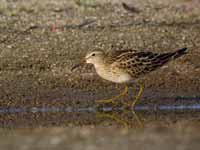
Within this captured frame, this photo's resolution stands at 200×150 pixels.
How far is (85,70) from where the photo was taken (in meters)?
17.6

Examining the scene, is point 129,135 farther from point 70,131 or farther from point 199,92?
point 199,92

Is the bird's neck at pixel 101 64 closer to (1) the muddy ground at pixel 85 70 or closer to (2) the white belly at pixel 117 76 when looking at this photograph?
(2) the white belly at pixel 117 76

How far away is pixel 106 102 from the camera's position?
51.0 feet

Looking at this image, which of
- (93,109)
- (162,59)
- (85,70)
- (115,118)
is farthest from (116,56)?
(85,70)

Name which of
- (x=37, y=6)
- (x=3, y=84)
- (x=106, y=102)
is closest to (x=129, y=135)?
(x=106, y=102)

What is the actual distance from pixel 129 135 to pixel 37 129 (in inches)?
53.7

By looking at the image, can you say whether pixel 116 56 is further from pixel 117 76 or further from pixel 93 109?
pixel 93 109

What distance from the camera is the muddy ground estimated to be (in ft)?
43.0

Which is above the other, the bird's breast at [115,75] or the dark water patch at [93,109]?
the bird's breast at [115,75]

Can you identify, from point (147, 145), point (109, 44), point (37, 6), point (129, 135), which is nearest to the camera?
point (147, 145)

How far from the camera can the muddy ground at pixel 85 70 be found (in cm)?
1312

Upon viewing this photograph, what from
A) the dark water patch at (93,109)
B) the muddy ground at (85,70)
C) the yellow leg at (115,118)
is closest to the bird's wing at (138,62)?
the muddy ground at (85,70)

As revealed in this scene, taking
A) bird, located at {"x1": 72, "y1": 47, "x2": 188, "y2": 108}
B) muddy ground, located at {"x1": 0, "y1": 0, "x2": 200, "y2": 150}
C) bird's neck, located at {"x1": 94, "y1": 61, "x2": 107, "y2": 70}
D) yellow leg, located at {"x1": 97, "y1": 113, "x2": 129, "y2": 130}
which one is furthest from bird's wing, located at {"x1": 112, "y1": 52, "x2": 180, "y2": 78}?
yellow leg, located at {"x1": 97, "y1": 113, "x2": 129, "y2": 130}

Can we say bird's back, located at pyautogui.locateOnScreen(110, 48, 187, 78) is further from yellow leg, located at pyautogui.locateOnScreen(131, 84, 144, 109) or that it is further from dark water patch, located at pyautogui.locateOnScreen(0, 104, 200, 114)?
dark water patch, located at pyautogui.locateOnScreen(0, 104, 200, 114)
